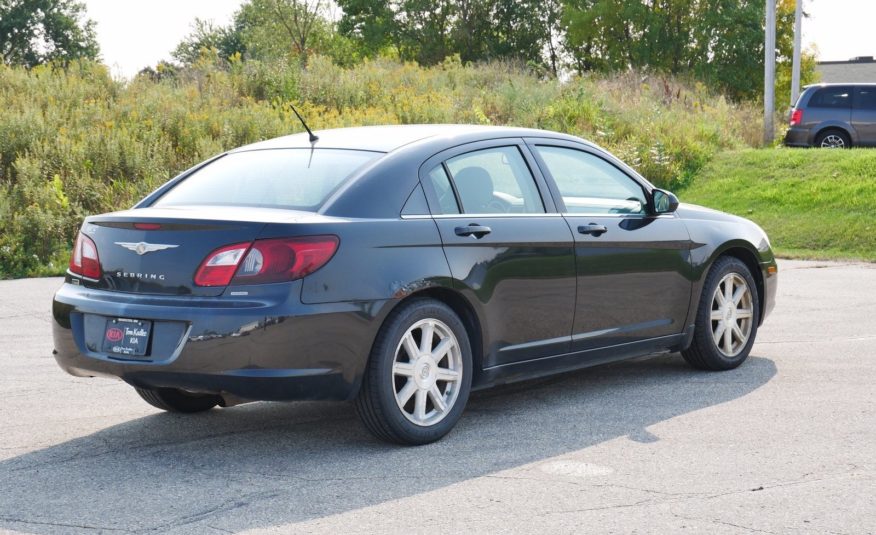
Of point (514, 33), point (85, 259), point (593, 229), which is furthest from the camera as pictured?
point (514, 33)

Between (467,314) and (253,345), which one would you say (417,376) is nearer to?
(467,314)

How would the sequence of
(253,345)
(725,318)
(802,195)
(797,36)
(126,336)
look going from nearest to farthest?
(253,345) < (126,336) < (725,318) < (802,195) < (797,36)

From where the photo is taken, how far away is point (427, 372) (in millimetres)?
5832

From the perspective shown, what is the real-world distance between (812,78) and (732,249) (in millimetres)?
53013

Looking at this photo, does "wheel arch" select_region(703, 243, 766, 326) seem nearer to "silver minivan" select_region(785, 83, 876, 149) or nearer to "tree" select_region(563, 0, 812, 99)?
"silver minivan" select_region(785, 83, 876, 149)

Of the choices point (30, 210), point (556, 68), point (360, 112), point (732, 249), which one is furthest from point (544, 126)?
point (556, 68)

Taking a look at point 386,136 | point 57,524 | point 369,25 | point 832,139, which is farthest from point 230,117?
point 369,25

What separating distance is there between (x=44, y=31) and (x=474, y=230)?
71746 mm

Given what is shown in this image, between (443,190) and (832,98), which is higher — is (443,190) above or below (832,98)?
above

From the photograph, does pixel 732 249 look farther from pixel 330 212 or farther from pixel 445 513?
pixel 445 513

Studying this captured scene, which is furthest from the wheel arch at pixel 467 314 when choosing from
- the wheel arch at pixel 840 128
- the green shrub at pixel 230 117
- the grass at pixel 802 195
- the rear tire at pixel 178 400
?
the wheel arch at pixel 840 128

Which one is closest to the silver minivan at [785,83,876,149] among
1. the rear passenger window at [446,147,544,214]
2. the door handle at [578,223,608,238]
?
the door handle at [578,223,608,238]

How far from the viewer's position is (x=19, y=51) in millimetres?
69812

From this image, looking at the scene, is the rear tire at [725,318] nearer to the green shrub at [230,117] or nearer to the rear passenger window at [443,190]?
the rear passenger window at [443,190]
